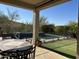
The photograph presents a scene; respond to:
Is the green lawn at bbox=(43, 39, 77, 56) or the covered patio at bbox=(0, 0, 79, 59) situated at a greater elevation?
the covered patio at bbox=(0, 0, 79, 59)

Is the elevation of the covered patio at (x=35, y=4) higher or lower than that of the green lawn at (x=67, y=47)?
higher

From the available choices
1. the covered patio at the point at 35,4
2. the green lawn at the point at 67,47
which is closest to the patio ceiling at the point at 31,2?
the covered patio at the point at 35,4

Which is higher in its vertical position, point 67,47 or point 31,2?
point 31,2

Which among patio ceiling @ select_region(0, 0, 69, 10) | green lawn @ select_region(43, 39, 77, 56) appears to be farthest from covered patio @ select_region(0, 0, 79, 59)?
green lawn @ select_region(43, 39, 77, 56)

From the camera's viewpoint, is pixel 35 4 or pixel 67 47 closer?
pixel 35 4

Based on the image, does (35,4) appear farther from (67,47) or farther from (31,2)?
(67,47)

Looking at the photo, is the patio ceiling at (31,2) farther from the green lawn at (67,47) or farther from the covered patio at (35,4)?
the green lawn at (67,47)

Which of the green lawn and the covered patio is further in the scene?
the green lawn

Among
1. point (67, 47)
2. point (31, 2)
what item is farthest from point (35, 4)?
point (67, 47)

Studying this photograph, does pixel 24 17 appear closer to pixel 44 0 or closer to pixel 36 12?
pixel 36 12

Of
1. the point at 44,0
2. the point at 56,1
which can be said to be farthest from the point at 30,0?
the point at 56,1

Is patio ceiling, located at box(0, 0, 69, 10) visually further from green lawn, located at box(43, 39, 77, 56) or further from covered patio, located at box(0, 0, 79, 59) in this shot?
green lawn, located at box(43, 39, 77, 56)

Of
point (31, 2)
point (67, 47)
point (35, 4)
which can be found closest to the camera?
point (31, 2)

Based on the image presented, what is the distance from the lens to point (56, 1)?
15.4 feet
